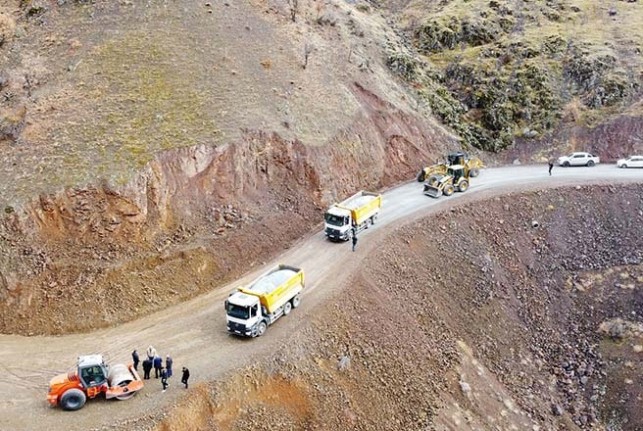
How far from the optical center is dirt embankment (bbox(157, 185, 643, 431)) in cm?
2802

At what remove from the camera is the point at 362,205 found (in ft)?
126

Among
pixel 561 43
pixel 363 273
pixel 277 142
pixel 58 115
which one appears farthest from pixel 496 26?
pixel 58 115

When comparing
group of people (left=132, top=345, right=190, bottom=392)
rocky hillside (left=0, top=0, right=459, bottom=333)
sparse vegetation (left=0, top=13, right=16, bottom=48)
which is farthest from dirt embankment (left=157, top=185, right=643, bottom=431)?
sparse vegetation (left=0, top=13, right=16, bottom=48)

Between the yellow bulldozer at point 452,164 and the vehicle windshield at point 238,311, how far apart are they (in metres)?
20.8

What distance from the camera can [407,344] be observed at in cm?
3200

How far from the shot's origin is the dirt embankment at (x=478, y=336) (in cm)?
2802

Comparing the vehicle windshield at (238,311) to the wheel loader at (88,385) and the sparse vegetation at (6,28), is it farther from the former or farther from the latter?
the sparse vegetation at (6,28)

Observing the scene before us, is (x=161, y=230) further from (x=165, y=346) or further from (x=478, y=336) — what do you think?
(x=478, y=336)

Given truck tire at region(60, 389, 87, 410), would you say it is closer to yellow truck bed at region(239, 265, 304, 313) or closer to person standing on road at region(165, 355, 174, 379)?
person standing on road at region(165, 355, 174, 379)

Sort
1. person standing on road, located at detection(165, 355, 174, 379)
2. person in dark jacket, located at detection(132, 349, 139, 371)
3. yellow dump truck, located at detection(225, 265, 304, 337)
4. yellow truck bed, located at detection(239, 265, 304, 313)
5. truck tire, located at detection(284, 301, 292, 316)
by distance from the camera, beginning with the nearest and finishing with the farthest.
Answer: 1. person standing on road, located at detection(165, 355, 174, 379)
2. person in dark jacket, located at detection(132, 349, 139, 371)
3. yellow dump truck, located at detection(225, 265, 304, 337)
4. yellow truck bed, located at detection(239, 265, 304, 313)
5. truck tire, located at detection(284, 301, 292, 316)

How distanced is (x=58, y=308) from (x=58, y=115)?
12286 mm

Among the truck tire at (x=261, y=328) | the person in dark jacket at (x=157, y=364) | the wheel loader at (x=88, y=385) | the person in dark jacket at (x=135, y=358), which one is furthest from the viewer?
the truck tire at (x=261, y=328)

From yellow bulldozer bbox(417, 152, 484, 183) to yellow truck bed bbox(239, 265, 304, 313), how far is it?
17.1 meters

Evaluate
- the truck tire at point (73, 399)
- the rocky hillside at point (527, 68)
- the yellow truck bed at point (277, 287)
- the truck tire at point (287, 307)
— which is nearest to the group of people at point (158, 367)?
the truck tire at point (73, 399)
